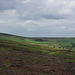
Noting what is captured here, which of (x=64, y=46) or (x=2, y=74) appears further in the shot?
(x=64, y=46)

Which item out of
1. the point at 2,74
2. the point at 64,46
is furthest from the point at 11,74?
the point at 64,46

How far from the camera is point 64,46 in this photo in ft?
641

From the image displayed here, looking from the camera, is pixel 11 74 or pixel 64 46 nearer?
pixel 11 74

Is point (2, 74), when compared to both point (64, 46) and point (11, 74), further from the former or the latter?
point (64, 46)

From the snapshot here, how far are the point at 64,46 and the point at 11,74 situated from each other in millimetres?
179723

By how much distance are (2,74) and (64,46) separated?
18025 centimetres

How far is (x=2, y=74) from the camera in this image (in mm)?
20312

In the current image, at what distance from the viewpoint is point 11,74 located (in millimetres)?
20562
